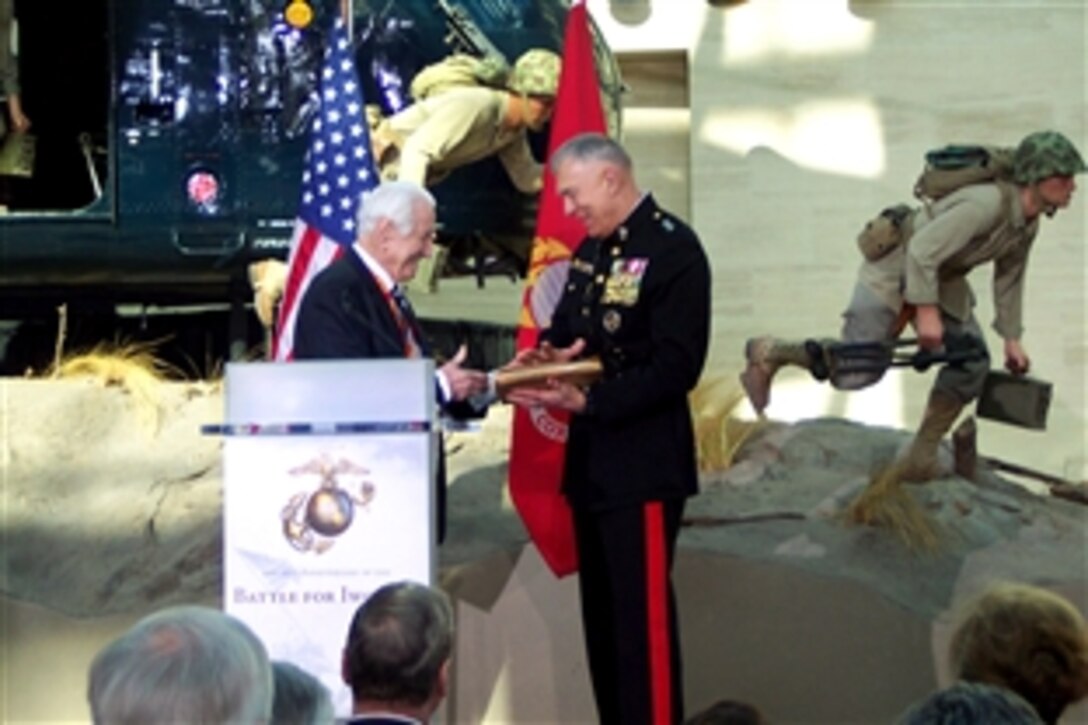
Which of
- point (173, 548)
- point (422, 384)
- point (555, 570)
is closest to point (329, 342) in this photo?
point (422, 384)

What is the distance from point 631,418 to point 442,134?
2.96 metres

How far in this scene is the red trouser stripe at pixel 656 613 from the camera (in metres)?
5.46

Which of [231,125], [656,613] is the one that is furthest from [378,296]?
[231,125]

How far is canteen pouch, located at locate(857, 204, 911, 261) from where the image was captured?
787cm

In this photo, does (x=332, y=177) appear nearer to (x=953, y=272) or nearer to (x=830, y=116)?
(x=953, y=272)

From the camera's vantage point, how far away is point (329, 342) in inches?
215

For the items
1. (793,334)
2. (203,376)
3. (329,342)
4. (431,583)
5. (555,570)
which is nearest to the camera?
(431,583)

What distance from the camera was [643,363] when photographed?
5.48 meters

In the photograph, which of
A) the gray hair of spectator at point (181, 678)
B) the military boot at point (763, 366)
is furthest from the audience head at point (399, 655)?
the military boot at point (763, 366)

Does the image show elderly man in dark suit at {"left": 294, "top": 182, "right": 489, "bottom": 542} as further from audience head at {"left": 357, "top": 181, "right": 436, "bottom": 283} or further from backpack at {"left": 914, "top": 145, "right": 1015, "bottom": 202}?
backpack at {"left": 914, "top": 145, "right": 1015, "bottom": 202}

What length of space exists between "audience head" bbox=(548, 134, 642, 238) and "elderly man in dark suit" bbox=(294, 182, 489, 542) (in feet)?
1.24

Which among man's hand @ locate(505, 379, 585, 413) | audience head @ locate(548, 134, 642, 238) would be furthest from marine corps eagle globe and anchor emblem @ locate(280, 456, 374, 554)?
audience head @ locate(548, 134, 642, 238)

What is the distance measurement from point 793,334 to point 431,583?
26.8 feet

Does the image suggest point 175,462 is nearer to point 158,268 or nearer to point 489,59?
point 158,268
